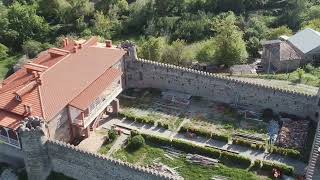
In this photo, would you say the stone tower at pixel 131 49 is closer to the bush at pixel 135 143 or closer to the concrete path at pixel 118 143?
the concrete path at pixel 118 143

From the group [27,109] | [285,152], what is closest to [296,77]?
[285,152]

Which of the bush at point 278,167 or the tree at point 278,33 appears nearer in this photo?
the bush at point 278,167

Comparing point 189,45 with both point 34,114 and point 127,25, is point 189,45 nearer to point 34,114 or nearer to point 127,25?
point 127,25

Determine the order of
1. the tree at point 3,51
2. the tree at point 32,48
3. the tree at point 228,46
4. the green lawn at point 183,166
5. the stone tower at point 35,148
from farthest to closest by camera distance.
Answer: the tree at point 3,51 < the tree at point 32,48 < the tree at point 228,46 < the green lawn at point 183,166 < the stone tower at point 35,148

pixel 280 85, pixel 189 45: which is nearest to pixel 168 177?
pixel 280 85

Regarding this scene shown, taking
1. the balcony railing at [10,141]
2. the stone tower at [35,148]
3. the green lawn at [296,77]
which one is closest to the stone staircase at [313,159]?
the green lawn at [296,77]

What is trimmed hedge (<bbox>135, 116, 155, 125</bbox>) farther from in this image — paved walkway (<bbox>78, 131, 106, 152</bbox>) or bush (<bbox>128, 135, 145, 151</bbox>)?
paved walkway (<bbox>78, 131, 106, 152</bbox>)

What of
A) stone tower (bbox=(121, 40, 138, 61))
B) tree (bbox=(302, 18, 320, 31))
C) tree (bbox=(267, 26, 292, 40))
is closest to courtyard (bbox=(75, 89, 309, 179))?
stone tower (bbox=(121, 40, 138, 61))
